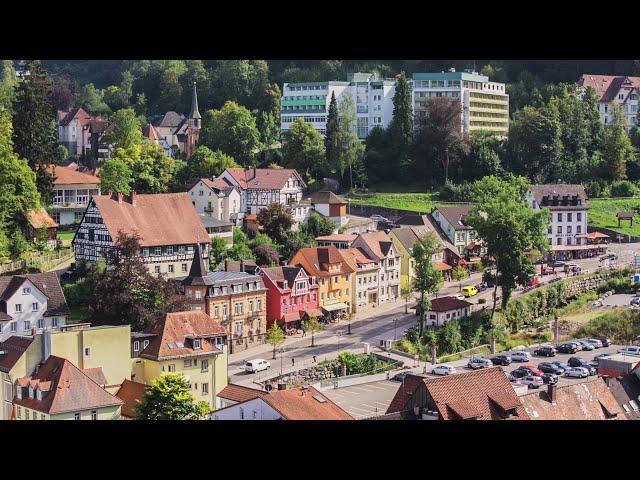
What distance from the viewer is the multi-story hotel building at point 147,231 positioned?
27.4 m

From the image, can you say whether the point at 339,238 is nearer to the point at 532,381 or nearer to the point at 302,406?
the point at 532,381

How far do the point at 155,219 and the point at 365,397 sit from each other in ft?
30.2

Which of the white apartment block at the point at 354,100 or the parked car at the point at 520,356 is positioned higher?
the white apartment block at the point at 354,100

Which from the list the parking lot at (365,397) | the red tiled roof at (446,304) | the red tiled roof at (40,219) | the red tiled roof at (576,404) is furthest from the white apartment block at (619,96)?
the red tiled roof at (576,404)

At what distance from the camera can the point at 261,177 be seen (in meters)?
34.7

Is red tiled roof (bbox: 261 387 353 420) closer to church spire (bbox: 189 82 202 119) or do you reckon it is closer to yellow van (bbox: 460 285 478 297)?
yellow van (bbox: 460 285 478 297)

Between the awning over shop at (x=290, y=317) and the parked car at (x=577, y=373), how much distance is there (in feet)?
22.2

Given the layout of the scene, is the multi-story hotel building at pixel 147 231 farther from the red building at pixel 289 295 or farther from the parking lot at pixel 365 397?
the parking lot at pixel 365 397

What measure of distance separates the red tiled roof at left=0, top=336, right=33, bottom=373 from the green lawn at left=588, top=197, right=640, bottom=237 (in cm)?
2119

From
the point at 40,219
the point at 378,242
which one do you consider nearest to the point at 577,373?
the point at 378,242

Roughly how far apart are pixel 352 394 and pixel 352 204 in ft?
52.0

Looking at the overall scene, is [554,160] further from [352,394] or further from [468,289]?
[352,394]

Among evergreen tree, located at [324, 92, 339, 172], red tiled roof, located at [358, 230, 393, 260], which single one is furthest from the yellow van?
evergreen tree, located at [324, 92, 339, 172]
